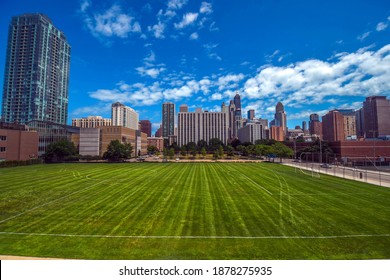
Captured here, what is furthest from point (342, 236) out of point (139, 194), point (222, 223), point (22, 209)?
point (22, 209)

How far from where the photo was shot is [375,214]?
15.2m

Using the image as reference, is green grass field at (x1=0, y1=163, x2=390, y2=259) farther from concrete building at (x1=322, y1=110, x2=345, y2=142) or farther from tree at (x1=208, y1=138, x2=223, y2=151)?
concrete building at (x1=322, y1=110, x2=345, y2=142)

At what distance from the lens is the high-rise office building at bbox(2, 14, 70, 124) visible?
132875 mm

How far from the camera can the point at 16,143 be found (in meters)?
58.0

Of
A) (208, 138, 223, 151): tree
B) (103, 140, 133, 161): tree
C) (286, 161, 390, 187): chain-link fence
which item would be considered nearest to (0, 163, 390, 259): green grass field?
(286, 161, 390, 187): chain-link fence

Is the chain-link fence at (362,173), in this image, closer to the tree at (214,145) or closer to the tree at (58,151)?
the tree at (58,151)

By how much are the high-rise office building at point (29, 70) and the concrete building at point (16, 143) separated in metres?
86.9

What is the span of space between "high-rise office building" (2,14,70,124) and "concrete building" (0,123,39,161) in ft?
285

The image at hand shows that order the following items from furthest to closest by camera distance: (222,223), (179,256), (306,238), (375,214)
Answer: (375,214) < (222,223) < (306,238) < (179,256)

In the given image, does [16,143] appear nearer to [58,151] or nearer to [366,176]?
[58,151]

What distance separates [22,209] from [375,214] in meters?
26.9

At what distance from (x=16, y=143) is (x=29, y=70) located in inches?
4193
